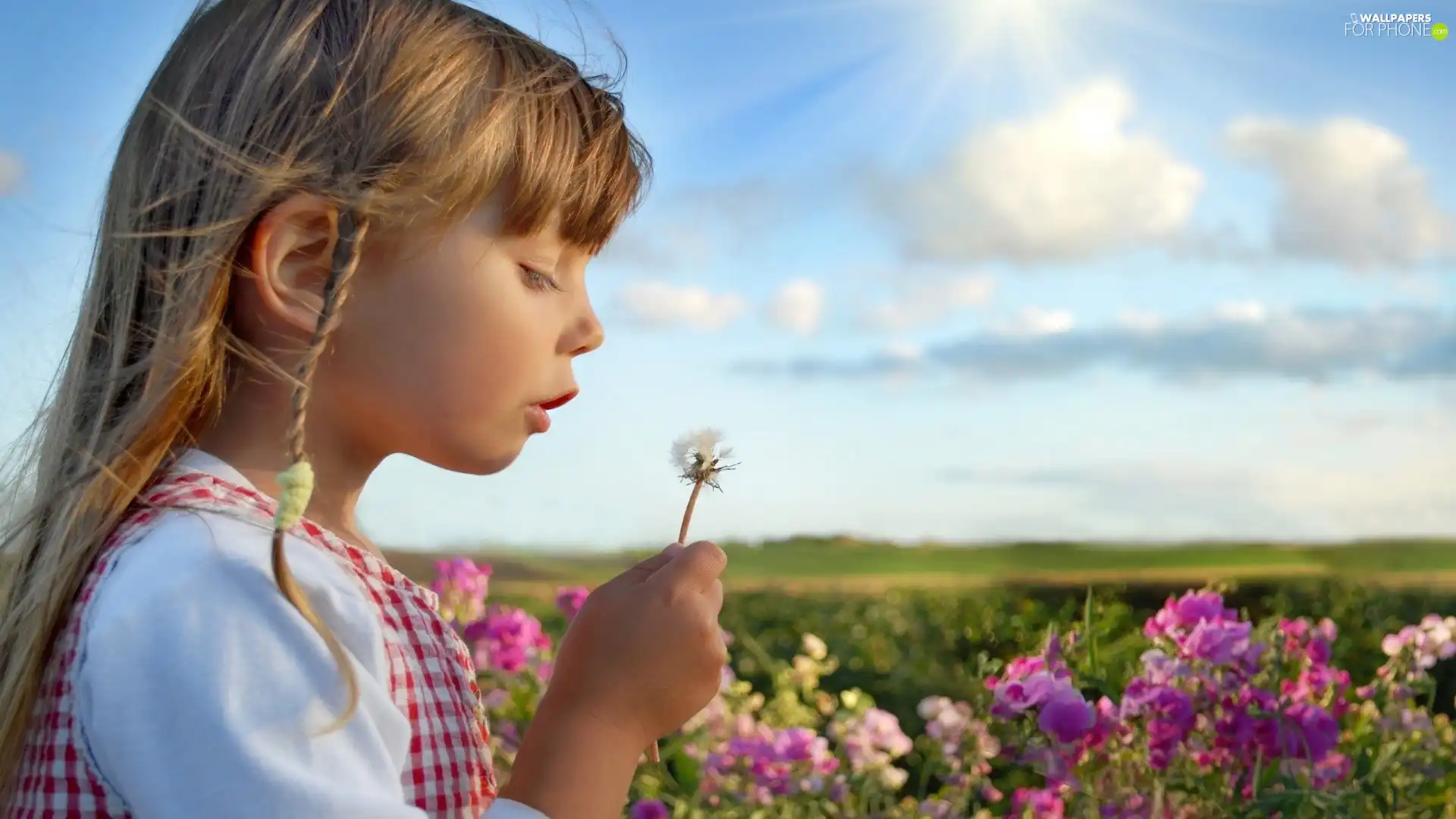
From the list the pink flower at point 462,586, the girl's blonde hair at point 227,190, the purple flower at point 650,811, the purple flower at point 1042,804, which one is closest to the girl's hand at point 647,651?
the girl's blonde hair at point 227,190

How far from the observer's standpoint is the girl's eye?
3.98 feet

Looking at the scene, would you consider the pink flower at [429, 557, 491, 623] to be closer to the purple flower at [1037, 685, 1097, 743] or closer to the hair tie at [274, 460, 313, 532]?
the purple flower at [1037, 685, 1097, 743]

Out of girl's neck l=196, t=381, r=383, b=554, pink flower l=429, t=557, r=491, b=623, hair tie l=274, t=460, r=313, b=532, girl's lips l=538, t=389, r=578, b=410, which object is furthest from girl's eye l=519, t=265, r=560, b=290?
pink flower l=429, t=557, r=491, b=623

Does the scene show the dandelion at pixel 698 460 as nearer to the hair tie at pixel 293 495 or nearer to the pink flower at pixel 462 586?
the hair tie at pixel 293 495

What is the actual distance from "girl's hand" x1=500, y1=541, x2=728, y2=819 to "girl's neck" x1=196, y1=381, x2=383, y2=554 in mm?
266

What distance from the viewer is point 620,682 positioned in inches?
45.1

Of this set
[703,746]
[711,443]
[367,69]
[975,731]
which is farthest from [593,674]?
[703,746]

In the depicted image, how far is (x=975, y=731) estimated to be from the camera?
2.57 metres

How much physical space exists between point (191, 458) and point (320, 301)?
0.59 feet

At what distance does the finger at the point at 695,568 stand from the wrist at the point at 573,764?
0.14m

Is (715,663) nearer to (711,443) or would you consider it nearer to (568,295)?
(711,443)

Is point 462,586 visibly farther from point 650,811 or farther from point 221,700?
point 221,700

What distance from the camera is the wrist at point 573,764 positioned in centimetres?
108

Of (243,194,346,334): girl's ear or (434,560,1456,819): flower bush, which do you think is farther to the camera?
(434,560,1456,819): flower bush
